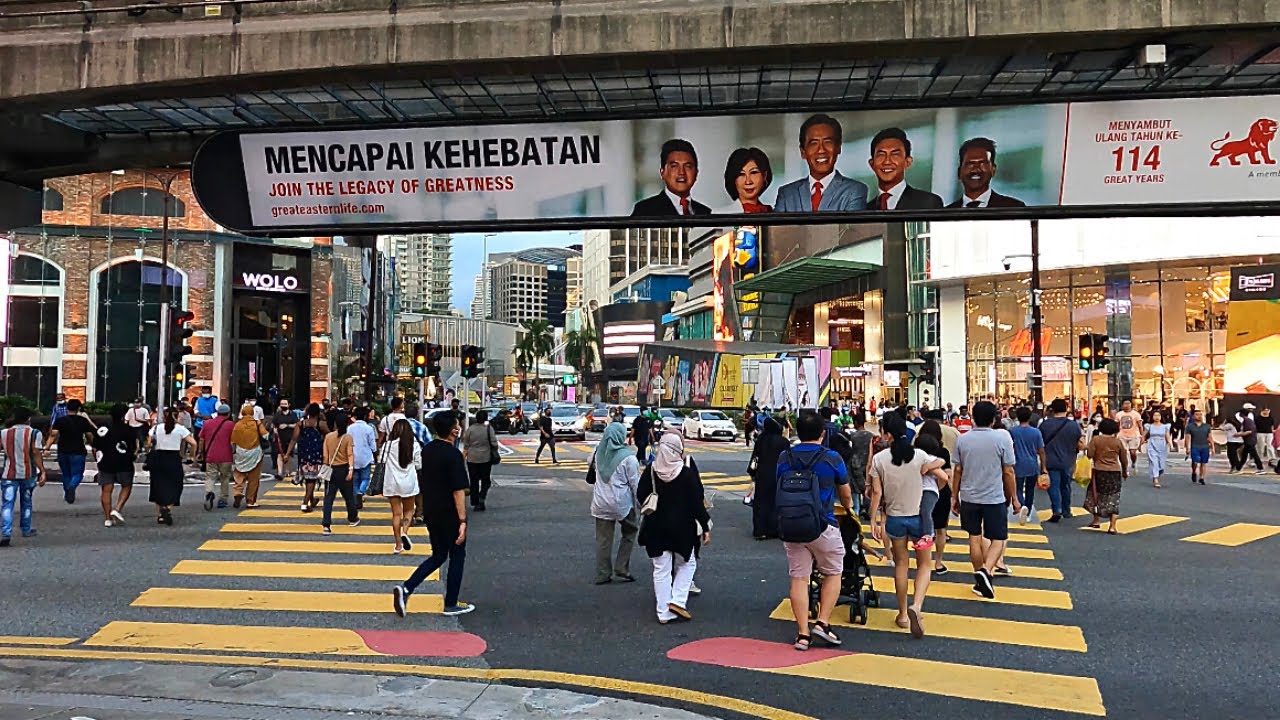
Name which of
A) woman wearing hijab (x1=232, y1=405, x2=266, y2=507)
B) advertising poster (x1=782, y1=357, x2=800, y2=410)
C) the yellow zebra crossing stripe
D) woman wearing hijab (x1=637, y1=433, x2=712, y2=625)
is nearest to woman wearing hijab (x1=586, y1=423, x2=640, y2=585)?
woman wearing hijab (x1=637, y1=433, x2=712, y2=625)

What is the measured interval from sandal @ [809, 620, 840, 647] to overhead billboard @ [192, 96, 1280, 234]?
157 inches

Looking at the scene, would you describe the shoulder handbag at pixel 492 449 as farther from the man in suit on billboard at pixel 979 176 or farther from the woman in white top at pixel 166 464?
the man in suit on billboard at pixel 979 176

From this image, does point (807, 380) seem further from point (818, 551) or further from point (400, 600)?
point (818, 551)

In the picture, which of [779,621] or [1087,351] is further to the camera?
[1087,351]

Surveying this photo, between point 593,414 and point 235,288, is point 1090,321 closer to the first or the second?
point 593,414

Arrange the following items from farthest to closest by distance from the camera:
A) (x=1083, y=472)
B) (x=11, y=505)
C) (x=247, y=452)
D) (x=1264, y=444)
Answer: (x=1264, y=444), (x=247, y=452), (x=1083, y=472), (x=11, y=505)

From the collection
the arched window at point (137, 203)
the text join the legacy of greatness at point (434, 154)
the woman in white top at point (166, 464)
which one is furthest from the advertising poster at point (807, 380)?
the text join the legacy of greatness at point (434, 154)

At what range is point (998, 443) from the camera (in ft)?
29.9

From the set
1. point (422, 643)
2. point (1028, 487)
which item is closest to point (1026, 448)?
point (1028, 487)

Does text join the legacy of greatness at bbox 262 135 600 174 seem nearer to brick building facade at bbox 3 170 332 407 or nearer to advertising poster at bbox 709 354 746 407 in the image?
brick building facade at bbox 3 170 332 407

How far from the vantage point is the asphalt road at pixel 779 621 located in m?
6.33

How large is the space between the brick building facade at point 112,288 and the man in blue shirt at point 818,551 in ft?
130

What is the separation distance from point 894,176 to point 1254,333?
107ft

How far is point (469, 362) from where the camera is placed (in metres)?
22.1
